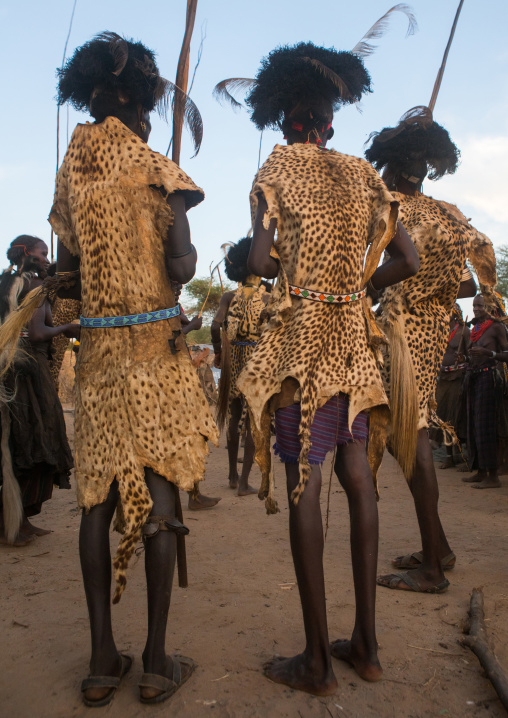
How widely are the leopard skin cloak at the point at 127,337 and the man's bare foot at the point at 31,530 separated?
2137mm

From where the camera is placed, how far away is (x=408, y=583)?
3.05 m

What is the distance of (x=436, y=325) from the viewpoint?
10.9 ft

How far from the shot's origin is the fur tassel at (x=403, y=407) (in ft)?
9.75

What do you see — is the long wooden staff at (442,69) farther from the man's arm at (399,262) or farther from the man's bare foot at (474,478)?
the man's bare foot at (474,478)

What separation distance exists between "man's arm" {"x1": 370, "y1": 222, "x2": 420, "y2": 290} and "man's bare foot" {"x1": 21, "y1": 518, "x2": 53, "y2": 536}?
10.1 feet

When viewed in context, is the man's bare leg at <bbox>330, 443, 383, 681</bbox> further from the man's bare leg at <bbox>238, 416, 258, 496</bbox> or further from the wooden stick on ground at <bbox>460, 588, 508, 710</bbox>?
the man's bare leg at <bbox>238, 416, 258, 496</bbox>

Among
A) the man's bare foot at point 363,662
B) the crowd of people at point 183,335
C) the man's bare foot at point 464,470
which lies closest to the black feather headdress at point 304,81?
the crowd of people at point 183,335

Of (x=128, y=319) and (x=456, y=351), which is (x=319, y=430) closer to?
(x=128, y=319)

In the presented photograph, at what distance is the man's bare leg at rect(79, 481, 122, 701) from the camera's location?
6.95ft

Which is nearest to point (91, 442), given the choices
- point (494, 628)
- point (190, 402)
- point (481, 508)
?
point (190, 402)

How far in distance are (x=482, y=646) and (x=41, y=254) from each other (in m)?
3.95

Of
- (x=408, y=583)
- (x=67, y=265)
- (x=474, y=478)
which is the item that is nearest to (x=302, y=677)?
(x=408, y=583)

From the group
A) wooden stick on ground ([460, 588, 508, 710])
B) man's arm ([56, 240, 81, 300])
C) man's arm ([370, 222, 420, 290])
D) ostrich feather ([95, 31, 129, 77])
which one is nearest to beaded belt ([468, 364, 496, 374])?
wooden stick on ground ([460, 588, 508, 710])

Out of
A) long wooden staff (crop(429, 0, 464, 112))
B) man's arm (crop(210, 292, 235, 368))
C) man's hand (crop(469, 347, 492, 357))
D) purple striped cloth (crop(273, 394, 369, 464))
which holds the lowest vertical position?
purple striped cloth (crop(273, 394, 369, 464))
